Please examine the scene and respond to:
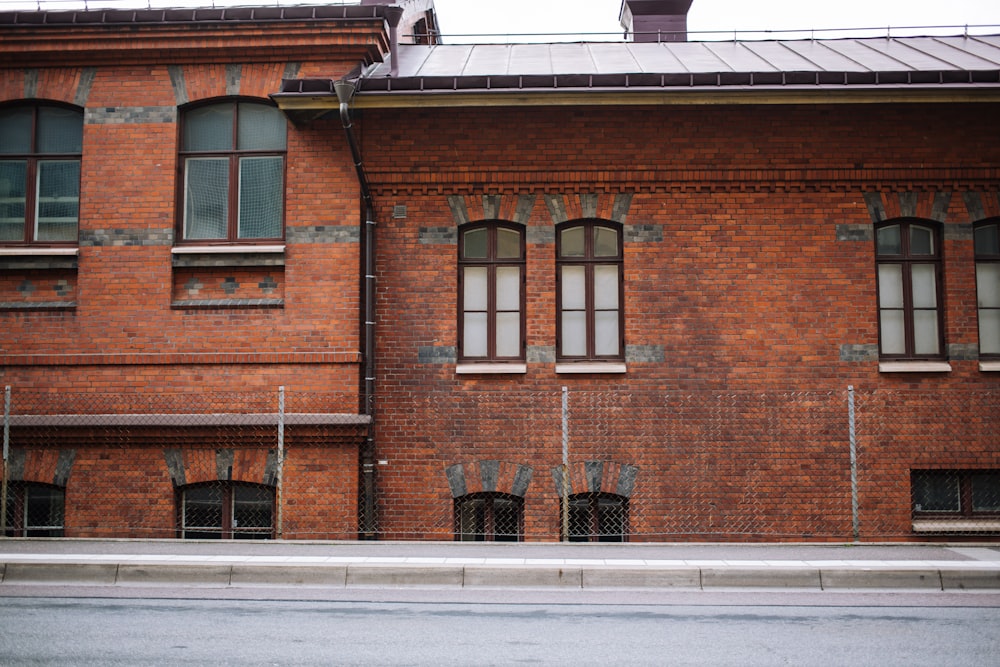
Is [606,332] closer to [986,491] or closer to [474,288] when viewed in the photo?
[474,288]

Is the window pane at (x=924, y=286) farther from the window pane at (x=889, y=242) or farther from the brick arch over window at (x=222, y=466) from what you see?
the brick arch over window at (x=222, y=466)

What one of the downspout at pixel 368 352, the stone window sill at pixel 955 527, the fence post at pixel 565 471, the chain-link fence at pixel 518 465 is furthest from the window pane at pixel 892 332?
the downspout at pixel 368 352

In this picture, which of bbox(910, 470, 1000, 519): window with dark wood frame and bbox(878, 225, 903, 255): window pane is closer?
bbox(910, 470, 1000, 519): window with dark wood frame

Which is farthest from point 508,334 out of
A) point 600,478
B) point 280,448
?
point 280,448

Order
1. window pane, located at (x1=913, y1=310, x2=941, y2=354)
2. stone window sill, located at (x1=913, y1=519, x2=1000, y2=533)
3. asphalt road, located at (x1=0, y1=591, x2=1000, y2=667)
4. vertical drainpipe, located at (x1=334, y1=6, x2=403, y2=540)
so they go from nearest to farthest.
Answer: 1. asphalt road, located at (x1=0, y1=591, x2=1000, y2=667)
2. stone window sill, located at (x1=913, y1=519, x2=1000, y2=533)
3. vertical drainpipe, located at (x1=334, y1=6, x2=403, y2=540)
4. window pane, located at (x1=913, y1=310, x2=941, y2=354)

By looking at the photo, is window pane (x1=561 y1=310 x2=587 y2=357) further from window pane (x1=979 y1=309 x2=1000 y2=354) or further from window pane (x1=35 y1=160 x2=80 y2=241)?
window pane (x1=35 y1=160 x2=80 y2=241)

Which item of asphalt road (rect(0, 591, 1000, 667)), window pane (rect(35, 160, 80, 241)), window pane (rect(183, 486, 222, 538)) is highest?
window pane (rect(35, 160, 80, 241))

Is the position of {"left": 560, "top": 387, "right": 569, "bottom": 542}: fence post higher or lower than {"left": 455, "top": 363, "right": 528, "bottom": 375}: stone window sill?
lower

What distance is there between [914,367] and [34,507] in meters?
11.1

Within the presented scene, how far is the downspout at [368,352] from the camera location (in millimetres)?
11797

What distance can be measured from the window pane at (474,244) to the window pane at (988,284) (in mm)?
6385

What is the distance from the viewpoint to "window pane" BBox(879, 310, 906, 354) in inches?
488

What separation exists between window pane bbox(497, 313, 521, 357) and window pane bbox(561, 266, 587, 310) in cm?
66

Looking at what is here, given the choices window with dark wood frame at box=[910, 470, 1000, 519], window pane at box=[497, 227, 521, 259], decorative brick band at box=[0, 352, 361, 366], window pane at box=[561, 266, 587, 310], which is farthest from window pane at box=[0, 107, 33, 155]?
window with dark wood frame at box=[910, 470, 1000, 519]
